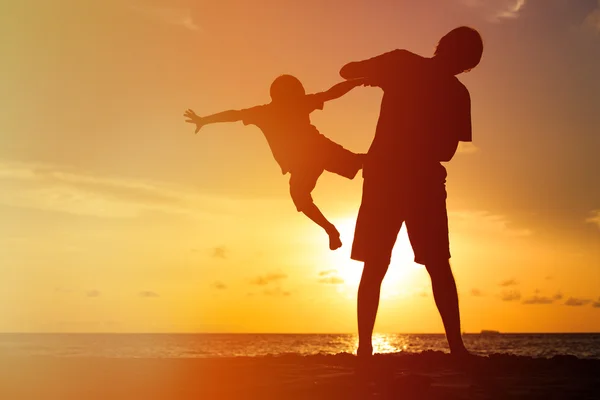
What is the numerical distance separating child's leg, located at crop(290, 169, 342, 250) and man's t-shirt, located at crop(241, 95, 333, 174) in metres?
0.17

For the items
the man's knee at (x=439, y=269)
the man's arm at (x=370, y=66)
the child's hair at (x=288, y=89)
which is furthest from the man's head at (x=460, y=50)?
the man's knee at (x=439, y=269)

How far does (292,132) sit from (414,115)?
1.70 meters

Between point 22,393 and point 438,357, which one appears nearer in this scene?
point 22,393

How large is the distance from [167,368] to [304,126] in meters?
4.66

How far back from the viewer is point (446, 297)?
25.2 feet

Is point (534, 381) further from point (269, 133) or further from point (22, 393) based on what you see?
point (22, 393)

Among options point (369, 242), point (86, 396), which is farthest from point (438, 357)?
point (86, 396)

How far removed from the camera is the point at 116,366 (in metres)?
11.2

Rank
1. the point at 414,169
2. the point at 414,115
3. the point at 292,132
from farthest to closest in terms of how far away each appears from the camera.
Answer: the point at 292,132, the point at 414,115, the point at 414,169

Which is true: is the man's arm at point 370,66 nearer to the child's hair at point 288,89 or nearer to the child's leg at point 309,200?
the child's hair at point 288,89

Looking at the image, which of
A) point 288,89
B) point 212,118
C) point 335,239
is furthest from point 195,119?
point 335,239

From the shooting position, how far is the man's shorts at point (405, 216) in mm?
7727

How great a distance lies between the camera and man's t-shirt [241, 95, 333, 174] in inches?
339

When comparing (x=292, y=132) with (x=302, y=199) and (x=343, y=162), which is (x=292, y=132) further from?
(x=302, y=199)
